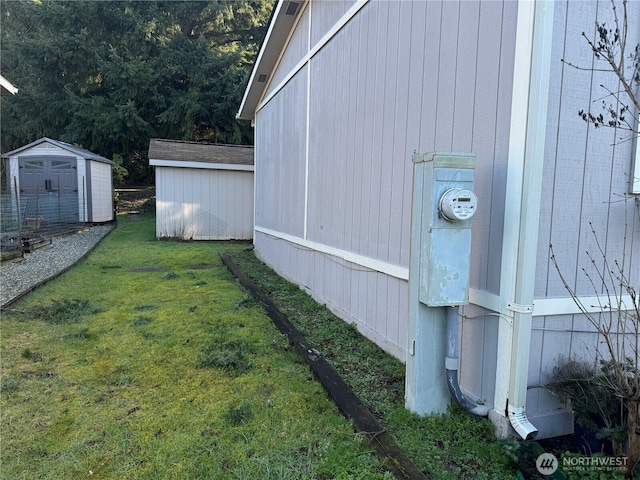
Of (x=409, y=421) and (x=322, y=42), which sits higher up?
(x=322, y=42)

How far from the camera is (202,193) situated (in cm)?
1254

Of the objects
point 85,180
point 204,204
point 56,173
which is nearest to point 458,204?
point 204,204

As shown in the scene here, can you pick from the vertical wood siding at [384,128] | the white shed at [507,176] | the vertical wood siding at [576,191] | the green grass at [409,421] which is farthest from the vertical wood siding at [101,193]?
the vertical wood siding at [576,191]

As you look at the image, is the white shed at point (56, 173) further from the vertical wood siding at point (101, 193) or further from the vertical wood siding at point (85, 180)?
the vertical wood siding at point (101, 193)

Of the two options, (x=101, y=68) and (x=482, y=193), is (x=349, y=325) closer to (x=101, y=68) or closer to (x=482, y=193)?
(x=482, y=193)

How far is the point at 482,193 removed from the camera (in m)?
2.41

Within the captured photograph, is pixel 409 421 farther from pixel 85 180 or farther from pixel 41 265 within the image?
pixel 85 180

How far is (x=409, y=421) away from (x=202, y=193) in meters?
11.2

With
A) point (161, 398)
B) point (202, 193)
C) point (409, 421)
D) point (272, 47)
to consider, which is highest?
point (272, 47)

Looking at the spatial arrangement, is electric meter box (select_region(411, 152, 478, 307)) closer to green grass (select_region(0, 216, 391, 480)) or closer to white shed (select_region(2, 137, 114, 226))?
green grass (select_region(0, 216, 391, 480))

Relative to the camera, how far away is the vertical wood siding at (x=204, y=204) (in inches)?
485

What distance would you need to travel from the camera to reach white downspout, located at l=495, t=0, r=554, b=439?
201 cm

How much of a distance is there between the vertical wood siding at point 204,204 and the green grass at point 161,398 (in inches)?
282

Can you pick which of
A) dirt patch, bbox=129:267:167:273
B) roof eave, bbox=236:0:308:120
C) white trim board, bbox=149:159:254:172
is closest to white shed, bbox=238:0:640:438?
roof eave, bbox=236:0:308:120
